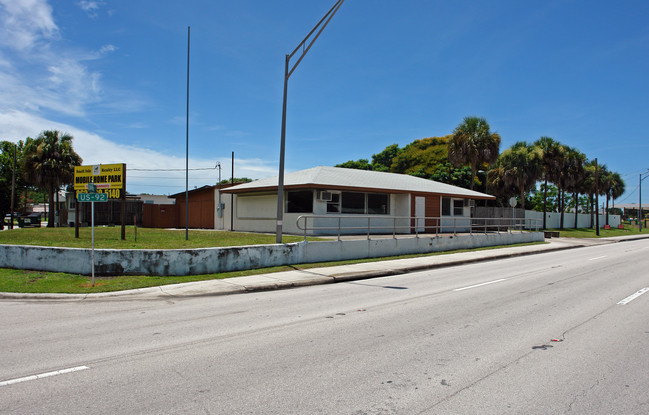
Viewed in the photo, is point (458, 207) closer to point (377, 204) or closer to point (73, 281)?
point (377, 204)

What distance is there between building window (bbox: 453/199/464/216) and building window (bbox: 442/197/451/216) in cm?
81

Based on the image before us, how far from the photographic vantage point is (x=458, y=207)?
30.2 meters

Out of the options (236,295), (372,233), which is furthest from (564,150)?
(236,295)

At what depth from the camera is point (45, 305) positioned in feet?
30.5

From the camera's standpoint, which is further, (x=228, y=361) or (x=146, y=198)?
(x=146, y=198)

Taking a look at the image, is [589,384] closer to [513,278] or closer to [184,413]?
[184,413]

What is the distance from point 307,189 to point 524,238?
15809mm

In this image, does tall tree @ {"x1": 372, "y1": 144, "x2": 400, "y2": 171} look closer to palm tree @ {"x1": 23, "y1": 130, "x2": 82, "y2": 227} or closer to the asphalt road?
palm tree @ {"x1": 23, "y1": 130, "x2": 82, "y2": 227}

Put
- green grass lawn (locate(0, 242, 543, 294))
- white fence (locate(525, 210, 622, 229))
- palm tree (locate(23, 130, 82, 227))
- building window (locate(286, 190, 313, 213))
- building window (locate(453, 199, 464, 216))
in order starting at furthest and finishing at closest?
white fence (locate(525, 210, 622, 229)) → palm tree (locate(23, 130, 82, 227)) → building window (locate(453, 199, 464, 216)) → building window (locate(286, 190, 313, 213)) → green grass lawn (locate(0, 242, 543, 294))

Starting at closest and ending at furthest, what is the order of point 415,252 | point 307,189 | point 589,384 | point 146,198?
point 589,384
point 415,252
point 307,189
point 146,198

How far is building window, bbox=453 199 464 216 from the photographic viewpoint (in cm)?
2987

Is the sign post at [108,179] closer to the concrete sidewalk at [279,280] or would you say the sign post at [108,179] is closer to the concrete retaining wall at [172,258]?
the concrete retaining wall at [172,258]

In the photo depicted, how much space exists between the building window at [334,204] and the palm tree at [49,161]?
2463 centimetres

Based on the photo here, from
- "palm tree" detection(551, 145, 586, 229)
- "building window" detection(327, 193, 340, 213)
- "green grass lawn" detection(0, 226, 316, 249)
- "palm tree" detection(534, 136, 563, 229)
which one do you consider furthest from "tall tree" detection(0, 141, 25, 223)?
"palm tree" detection(551, 145, 586, 229)
